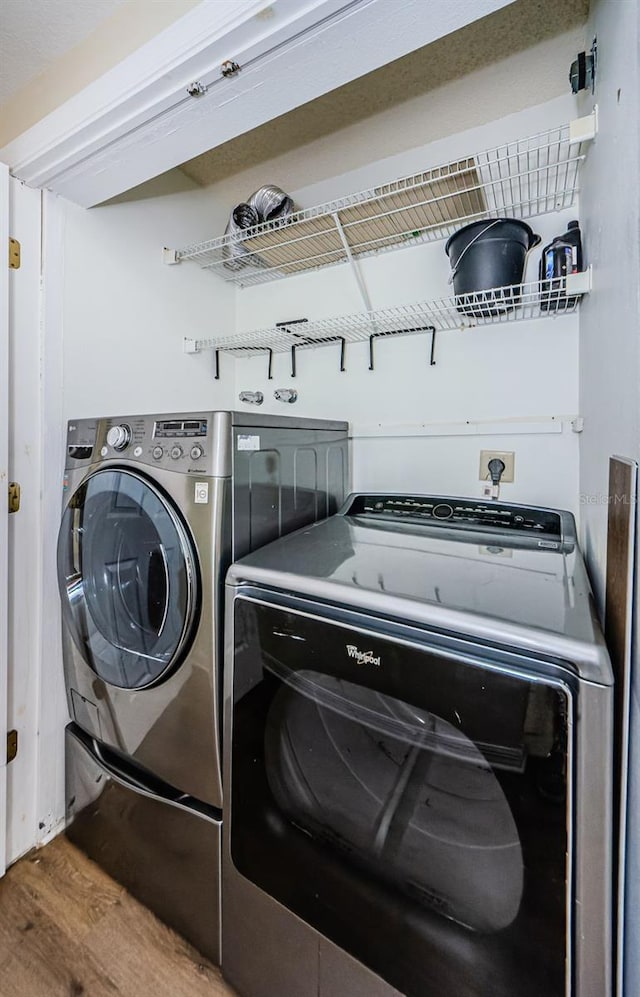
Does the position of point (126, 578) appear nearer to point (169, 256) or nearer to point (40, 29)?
point (169, 256)

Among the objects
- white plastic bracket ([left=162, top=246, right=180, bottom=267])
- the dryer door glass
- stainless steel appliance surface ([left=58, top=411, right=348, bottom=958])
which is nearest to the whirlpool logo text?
the dryer door glass

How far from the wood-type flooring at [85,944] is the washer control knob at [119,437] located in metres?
1.33

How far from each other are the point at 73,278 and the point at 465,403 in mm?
1457

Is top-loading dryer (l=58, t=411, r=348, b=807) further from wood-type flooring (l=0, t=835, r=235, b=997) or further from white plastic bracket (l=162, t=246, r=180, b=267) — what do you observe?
white plastic bracket (l=162, t=246, r=180, b=267)

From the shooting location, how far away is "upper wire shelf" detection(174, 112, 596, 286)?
1292mm

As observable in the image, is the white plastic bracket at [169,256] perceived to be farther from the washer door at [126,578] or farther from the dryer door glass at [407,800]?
the dryer door glass at [407,800]

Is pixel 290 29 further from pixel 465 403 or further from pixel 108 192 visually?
pixel 465 403

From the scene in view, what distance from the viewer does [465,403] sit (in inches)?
63.2

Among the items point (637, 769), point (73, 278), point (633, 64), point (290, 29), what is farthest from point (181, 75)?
point (637, 769)

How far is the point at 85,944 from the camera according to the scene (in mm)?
1139

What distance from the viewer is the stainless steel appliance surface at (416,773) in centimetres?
64

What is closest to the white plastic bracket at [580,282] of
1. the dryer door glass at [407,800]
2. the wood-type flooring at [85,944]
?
the dryer door glass at [407,800]

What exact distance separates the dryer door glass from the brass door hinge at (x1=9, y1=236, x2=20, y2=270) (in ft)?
4.08

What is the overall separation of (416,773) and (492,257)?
136 centimetres
